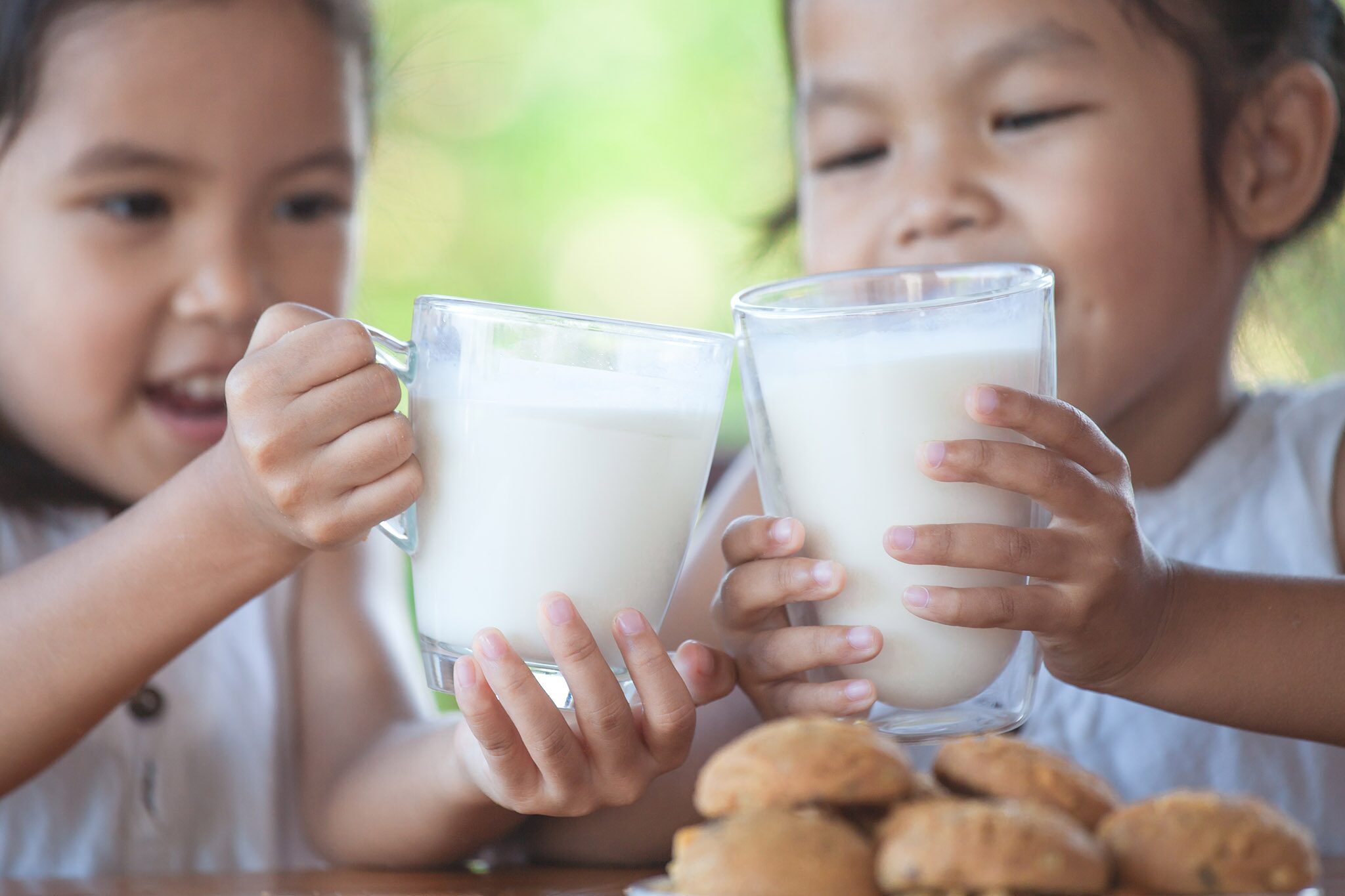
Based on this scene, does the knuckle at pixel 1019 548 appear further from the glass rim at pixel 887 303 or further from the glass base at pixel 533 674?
the glass base at pixel 533 674

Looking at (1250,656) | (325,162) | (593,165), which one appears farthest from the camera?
(593,165)

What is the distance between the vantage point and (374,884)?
85 cm

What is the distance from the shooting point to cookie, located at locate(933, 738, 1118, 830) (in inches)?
22.4

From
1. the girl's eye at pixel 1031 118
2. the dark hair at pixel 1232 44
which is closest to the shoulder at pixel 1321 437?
the dark hair at pixel 1232 44

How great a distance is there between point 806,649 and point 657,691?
10cm

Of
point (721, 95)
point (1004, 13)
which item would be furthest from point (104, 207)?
point (721, 95)

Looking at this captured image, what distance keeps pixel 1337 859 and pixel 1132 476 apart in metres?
0.67

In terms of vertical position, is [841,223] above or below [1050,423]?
above

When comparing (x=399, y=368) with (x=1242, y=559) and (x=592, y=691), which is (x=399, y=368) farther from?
(x=1242, y=559)

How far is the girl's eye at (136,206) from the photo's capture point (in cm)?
130

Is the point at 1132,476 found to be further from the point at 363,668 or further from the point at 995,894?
the point at 995,894

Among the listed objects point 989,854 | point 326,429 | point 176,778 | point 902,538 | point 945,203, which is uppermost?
point 945,203

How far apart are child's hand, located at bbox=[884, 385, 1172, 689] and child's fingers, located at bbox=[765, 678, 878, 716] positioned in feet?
0.27

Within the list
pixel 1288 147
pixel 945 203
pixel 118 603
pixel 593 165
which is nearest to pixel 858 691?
pixel 118 603
